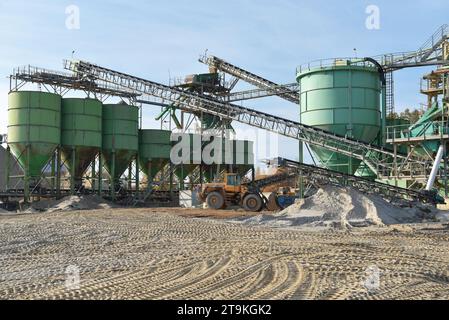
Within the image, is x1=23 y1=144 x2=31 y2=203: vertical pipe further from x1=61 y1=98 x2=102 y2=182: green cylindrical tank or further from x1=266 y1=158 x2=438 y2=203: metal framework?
x1=266 y1=158 x2=438 y2=203: metal framework

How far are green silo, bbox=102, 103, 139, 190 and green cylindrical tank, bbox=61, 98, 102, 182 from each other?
3.85 ft

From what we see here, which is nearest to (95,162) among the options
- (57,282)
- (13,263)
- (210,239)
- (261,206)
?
(261,206)

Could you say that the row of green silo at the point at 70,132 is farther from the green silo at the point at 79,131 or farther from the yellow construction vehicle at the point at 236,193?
the yellow construction vehicle at the point at 236,193

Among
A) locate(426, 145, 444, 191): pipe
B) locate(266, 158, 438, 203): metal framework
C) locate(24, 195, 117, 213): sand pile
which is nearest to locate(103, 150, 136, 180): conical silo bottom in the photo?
locate(24, 195, 117, 213): sand pile

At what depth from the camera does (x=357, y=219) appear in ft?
70.2

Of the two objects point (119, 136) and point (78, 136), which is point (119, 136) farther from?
point (78, 136)

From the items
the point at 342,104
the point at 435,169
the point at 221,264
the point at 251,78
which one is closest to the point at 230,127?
the point at 251,78

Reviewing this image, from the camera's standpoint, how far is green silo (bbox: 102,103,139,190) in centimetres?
4103

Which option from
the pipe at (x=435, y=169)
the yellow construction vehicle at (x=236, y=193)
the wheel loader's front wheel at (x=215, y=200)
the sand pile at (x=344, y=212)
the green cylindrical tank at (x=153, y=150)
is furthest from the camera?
the green cylindrical tank at (x=153, y=150)

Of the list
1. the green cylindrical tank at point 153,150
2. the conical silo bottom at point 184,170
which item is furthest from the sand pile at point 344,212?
the conical silo bottom at point 184,170

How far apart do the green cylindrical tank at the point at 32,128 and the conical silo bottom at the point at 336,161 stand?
58.0 feet

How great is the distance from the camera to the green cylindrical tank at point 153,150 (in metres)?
44.4

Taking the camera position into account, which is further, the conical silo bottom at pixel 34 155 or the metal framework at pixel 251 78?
the metal framework at pixel 251 78

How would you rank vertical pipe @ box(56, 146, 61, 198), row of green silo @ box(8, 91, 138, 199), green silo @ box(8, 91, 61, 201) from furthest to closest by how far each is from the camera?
vertical pipe @ box(56, 146, 61, 198)
row of green silo @ box(8, 91, 138, 199)
green silo @ box(8, 91, 61, 201)
